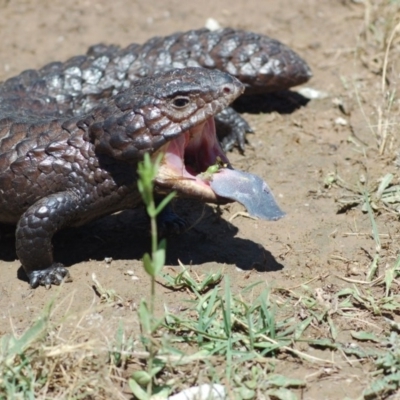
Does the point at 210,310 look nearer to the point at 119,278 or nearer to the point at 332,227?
the point at 119,278

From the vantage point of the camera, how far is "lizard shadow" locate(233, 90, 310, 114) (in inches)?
277

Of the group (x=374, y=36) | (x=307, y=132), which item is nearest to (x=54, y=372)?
(x=307, y=132)

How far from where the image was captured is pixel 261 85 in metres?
6.80

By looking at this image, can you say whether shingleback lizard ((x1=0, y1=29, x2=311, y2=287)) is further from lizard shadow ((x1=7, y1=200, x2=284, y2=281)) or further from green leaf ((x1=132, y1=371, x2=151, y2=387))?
green leaf ((x1=132, y1=371, x2=151, y2=387))

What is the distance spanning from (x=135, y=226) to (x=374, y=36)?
331 centimetres

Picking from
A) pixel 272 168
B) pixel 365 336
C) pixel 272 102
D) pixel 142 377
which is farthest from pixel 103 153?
pixel 272 102

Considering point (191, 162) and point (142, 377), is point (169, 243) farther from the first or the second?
point (142, 377)

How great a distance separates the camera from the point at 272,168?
246 inches

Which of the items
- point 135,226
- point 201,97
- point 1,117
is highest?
point 201,97

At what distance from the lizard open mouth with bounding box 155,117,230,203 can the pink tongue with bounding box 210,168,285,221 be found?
2.0 inches

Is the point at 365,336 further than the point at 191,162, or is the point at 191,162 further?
the point at 191,162

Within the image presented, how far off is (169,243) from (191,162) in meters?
0.67

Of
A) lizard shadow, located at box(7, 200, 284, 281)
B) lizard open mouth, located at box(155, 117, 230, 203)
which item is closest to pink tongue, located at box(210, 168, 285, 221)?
lizard open mouth, located at box(155, 117, 230, 203)

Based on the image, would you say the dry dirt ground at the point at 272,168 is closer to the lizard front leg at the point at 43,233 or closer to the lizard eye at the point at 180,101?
the lizard front leg at the point at 43,233
